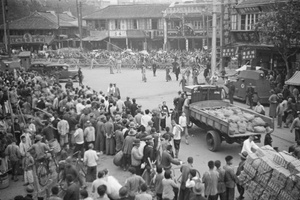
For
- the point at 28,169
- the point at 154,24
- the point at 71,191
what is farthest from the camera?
the point at 154,24

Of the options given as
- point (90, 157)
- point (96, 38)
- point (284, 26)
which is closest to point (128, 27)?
point (96, 38)

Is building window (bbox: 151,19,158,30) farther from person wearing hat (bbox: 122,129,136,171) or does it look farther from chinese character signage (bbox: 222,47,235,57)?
person wearing hat (bbox: 122,129,136,171)

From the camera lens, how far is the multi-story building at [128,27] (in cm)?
5119

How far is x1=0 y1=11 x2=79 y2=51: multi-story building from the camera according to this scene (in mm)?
48500

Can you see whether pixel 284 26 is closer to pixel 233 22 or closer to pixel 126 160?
pixel 233 22

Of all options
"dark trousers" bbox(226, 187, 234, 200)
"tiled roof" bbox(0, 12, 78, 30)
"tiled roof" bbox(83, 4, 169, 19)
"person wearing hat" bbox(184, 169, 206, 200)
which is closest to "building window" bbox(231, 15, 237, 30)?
"tiled roof" bbox(83, 4, 169, 19)

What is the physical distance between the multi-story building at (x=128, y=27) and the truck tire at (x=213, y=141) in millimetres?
39024

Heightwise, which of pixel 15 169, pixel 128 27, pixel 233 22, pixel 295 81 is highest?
pixel 128 27

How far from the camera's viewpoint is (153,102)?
21438mm

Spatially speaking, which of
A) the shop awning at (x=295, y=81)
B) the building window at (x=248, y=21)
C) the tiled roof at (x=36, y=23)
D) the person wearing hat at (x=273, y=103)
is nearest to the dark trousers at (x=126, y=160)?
the person wearing hat at (x=273, y=103)

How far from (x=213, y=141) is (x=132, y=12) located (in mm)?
42856

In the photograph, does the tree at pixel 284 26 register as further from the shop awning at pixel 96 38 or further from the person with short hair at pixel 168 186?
the shop awning at pixel 96 38

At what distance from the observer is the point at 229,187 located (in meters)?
8.47

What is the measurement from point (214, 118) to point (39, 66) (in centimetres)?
2314
